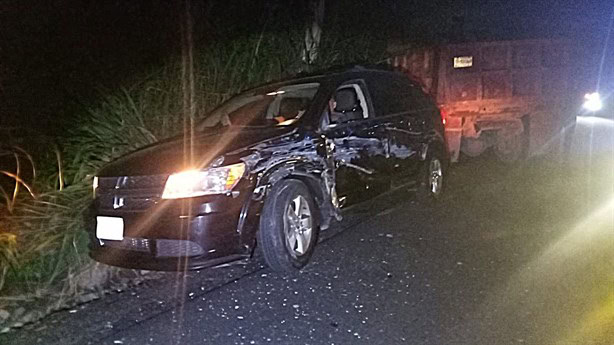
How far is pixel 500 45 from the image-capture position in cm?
1186

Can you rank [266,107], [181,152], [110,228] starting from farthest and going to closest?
[266,107] → [181,152] → [110,228]

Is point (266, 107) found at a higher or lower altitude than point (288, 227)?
higher

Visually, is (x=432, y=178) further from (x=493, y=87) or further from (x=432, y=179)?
(x=493, y=87)

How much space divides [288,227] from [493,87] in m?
6.92

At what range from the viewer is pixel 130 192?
566 centimetres

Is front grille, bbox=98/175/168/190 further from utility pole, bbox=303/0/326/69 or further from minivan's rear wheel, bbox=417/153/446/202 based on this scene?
utility pole, bbox=303/0/326/69

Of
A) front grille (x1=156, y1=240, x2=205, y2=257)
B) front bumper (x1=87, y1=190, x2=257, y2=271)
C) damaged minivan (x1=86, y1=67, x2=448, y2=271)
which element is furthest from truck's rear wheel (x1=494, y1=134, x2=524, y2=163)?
front grille (x1=156, y1=240, x2=205, y2=257)

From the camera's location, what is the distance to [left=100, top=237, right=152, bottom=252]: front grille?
5539mm

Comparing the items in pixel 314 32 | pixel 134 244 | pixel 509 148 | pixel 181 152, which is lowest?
pixel 134 244

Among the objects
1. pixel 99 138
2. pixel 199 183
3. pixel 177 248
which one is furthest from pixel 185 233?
pixel 99 138

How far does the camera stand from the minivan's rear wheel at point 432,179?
28.3 feet

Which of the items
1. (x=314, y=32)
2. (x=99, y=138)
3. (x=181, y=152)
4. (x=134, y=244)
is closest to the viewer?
(x=134, y=244)

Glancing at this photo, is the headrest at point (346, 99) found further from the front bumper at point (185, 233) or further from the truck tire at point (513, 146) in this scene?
the truck tire at point (513, 146)

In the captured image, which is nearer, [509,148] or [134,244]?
[134,244]
